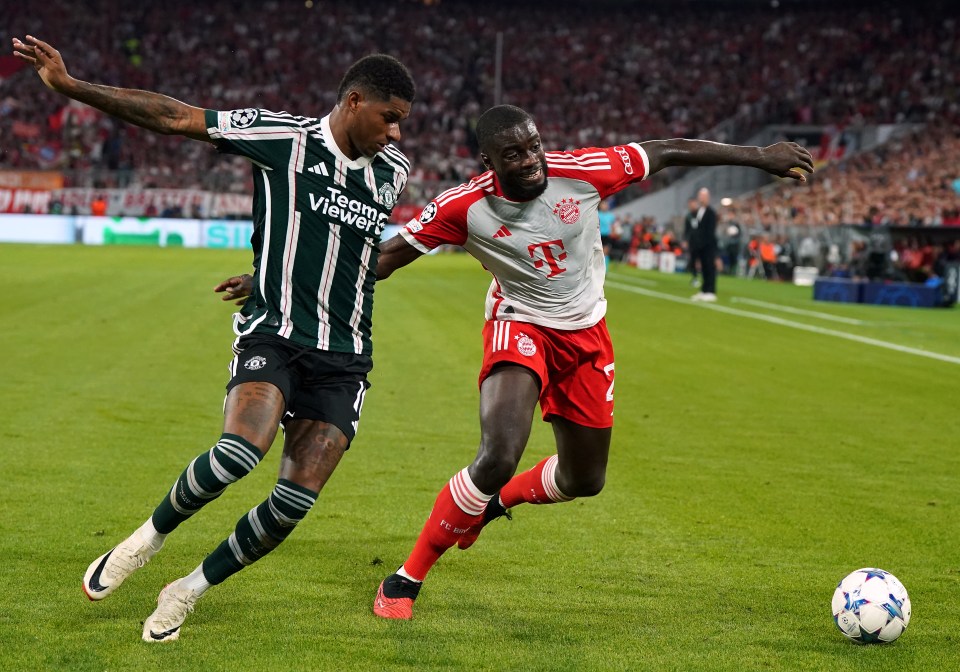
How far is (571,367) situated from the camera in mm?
5523

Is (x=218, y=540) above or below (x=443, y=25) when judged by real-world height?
below

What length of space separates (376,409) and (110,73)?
49.6 metres

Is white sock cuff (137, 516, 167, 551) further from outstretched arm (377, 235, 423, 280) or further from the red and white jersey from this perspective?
the red and white jersey

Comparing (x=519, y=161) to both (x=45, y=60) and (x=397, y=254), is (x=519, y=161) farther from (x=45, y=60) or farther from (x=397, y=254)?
(x=45, y=60)

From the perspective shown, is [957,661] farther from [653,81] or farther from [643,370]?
[653,81]

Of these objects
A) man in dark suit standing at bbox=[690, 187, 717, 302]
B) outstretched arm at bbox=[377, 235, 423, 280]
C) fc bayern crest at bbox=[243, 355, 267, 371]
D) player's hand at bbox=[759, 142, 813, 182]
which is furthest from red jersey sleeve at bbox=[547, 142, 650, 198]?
man in dark suit standing at bbox=[690, 187, 717, 302]

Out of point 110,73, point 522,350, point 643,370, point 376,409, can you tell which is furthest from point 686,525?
point 110,73

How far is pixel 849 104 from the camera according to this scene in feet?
171

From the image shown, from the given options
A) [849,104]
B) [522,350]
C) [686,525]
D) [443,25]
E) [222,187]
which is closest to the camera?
[522,350]

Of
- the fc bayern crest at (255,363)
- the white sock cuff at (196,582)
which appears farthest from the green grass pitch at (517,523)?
the fc bayern crest at (255,363)

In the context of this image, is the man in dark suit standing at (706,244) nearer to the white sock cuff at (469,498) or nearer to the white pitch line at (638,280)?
the white pitch line at (638,280)

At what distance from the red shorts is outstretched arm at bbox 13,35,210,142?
65.1 inches

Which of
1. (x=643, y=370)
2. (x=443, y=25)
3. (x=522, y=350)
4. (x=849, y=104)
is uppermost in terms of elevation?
(x=443, y=25)

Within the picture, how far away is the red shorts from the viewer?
540 cm
